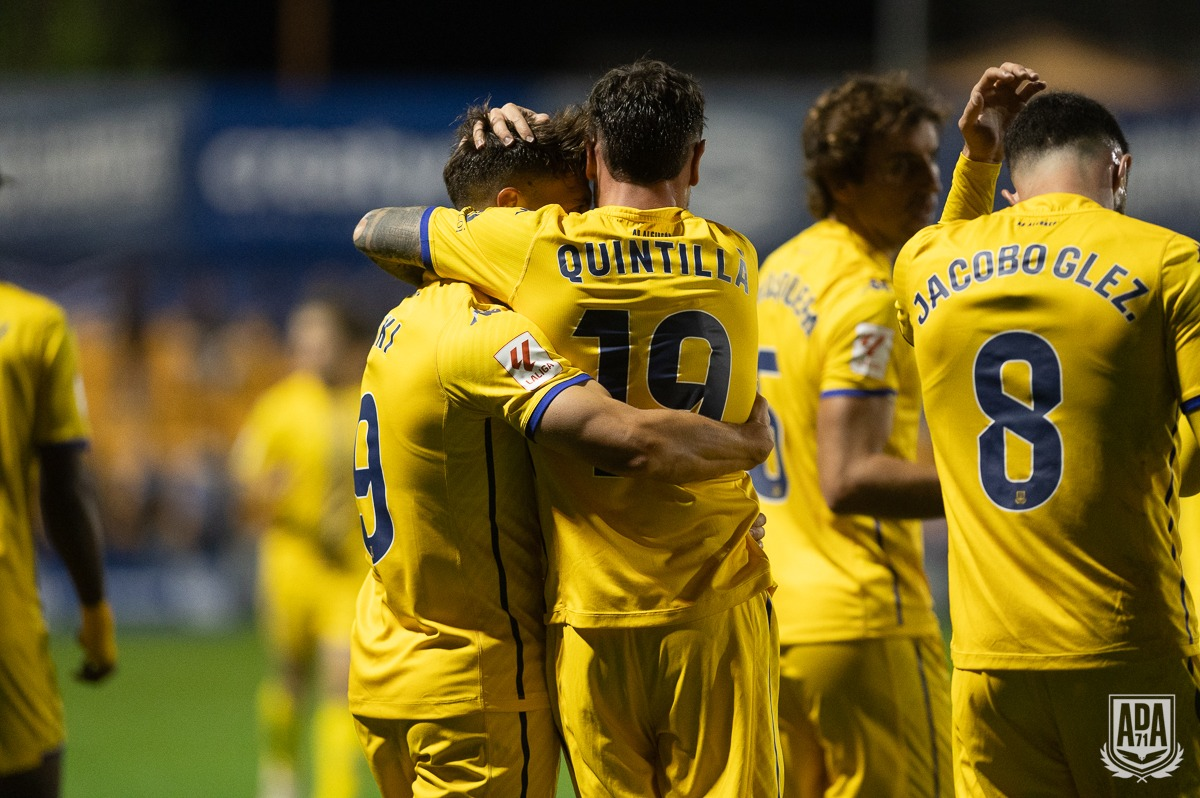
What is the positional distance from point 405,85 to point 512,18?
10.5 meters

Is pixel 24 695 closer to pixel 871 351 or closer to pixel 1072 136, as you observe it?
pixel 871 351

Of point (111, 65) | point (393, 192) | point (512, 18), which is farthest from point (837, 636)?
point (512, 18)

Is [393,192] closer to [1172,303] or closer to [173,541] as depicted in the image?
[173,541]

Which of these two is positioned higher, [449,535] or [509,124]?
[509,124]

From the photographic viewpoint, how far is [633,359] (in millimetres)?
3225

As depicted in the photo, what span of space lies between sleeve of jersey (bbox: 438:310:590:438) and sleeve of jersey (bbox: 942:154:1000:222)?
113cm

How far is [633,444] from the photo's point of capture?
3047 millimetres

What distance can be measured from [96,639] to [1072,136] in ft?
11.1

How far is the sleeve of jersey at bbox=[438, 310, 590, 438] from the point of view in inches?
122

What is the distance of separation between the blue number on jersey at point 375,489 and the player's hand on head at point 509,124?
0.68 m

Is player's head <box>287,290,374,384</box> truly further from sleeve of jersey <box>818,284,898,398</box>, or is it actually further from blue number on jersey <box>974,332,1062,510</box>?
blue number on jersey <box>974,332,1062,510</box>

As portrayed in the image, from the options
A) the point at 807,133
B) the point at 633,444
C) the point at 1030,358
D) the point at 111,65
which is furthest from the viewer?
the point at 111,65

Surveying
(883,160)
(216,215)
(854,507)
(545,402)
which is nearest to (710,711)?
(545,402)

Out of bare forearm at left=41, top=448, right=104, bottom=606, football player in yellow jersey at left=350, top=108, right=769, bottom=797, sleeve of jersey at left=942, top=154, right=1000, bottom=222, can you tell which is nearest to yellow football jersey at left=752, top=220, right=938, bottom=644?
sleeve of jersey at left=942, top=154, right=1000, bottom=222
